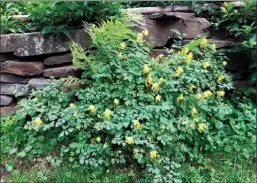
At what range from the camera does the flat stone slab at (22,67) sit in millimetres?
3025

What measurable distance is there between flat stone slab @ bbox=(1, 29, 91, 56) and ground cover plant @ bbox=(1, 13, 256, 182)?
92mm

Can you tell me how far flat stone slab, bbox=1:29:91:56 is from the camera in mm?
2973

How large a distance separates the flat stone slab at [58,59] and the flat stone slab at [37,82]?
6.6 inches

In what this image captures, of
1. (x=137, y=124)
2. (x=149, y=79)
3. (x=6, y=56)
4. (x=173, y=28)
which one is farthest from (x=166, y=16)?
(x=6, y=56)

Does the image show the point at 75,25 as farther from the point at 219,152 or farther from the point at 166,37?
the point at 219,152

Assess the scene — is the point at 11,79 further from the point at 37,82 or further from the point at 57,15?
the point at 57,15

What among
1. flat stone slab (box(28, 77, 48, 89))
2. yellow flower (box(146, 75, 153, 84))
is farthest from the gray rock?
yellow flower (box(146, 75, 153, 84))

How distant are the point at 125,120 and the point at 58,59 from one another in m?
0.95

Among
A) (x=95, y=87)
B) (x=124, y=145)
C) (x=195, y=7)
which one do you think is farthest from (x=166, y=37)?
(x=124, y=145)

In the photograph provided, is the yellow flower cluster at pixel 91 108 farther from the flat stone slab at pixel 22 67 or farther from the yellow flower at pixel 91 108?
the flat stone slab at pixel 22 67

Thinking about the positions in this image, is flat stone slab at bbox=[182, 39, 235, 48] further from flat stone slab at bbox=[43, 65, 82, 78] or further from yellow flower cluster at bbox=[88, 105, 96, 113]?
yellow flower cluster at bbox=[88, 105, 96, 113]

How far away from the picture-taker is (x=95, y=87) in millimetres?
2707

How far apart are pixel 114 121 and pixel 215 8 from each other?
6.01 ft

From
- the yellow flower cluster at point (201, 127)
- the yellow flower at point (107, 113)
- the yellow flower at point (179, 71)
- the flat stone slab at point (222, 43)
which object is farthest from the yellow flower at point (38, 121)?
the flat stone slab at point (222, 43)
